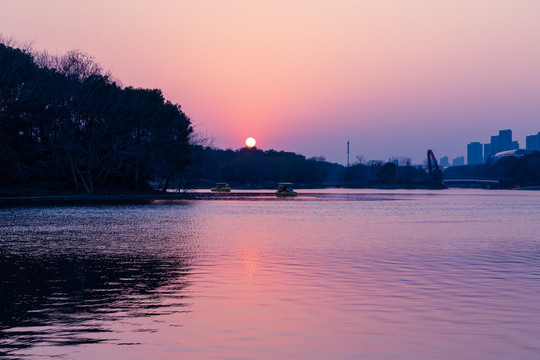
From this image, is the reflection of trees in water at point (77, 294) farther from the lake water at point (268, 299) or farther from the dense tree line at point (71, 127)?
the dense tree line at point (71, 127)

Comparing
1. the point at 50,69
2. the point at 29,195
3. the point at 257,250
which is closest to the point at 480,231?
the point at 257,250

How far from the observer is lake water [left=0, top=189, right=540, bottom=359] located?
40.1 feet

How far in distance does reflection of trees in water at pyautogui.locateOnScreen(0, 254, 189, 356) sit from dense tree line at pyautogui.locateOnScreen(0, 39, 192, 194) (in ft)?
238

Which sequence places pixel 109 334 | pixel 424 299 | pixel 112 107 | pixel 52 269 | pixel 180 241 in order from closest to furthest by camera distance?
pixel 109 334 → pixel 424 299 → pixel 52 269 → pixel 180 241 → pixel 112 107

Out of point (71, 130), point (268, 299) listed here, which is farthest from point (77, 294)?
point (71, 130)

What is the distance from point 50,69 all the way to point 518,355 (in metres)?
111

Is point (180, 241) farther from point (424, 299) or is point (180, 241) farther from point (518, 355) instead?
point (518, 355)

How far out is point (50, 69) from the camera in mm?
111438

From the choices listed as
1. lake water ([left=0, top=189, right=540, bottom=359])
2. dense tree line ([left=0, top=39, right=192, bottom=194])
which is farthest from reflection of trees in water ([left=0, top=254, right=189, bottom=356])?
dense tree line ([left=0, top=39, right=192, bottom=194])

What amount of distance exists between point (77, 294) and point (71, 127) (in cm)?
9005

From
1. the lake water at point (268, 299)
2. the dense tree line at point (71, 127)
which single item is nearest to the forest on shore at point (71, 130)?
the dense tree line at point (71, 127)

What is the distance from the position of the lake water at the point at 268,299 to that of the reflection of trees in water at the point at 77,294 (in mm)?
38

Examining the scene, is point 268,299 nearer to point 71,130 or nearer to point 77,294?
point 77,294

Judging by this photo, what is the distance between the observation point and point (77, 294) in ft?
59.0
